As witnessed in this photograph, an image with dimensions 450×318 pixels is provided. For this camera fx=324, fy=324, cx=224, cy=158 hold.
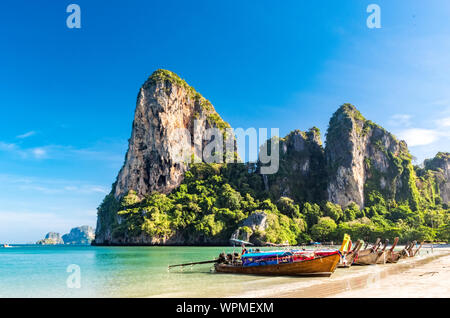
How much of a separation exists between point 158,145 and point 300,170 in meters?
44.9

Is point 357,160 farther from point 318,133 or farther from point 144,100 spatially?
point 144,100

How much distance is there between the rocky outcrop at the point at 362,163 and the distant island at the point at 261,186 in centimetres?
30

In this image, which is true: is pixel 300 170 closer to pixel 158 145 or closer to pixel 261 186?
pixel 261 186

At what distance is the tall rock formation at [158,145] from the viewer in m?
97.6

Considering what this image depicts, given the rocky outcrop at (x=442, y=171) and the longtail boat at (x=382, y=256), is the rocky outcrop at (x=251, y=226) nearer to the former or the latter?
the longtail boat at (x=382, y=256)

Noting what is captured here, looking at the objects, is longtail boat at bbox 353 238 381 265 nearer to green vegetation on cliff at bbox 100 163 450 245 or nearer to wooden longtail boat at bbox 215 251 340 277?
wooden longtail boat at bbox 215 251 340 277

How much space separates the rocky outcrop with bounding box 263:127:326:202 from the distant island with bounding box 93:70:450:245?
1.05 ft

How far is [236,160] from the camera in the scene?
10688 cm

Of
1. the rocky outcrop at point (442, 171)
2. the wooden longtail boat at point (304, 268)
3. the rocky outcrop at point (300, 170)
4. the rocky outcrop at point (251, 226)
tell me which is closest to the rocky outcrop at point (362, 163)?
the rocky outcrop at point (300, 170)

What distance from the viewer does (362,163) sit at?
100 meters

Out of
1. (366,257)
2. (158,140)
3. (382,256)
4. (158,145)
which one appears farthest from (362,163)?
(366,257)

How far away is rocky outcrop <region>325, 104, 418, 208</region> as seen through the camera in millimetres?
94000

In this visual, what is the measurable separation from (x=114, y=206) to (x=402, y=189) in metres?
87.0
